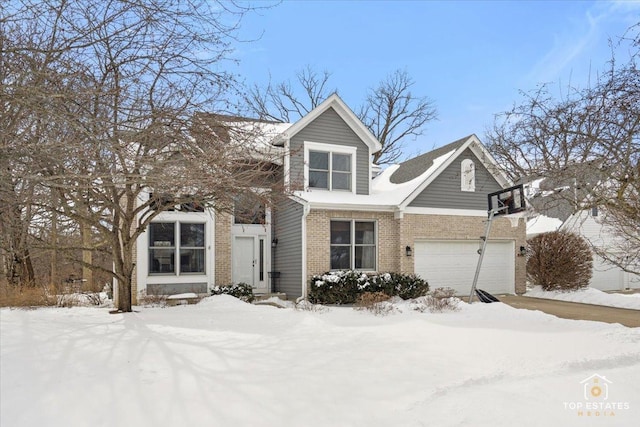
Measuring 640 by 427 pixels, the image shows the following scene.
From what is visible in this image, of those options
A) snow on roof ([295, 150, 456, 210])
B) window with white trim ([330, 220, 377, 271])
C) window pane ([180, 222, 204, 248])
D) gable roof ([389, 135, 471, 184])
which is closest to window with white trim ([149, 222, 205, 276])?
window pane ([180, 222, 204, 248])

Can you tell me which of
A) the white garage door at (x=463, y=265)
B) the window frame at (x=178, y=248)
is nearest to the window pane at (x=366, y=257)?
the white garage door at (x=463, y=265)

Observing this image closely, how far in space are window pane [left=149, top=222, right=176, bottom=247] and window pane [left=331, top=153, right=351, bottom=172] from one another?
6.04m

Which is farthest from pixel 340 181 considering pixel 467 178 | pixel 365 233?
pixel 467 178

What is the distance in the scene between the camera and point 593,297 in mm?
15633

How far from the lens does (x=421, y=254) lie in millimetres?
16484

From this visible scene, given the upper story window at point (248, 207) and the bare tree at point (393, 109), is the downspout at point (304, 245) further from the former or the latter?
the bare tree at point (393, 109)

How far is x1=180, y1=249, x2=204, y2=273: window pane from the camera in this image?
15.1 m

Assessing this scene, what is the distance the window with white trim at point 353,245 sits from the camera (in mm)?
15656

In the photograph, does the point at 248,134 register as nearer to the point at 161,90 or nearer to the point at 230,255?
the point at 161,90

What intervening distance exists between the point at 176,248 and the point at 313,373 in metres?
10.2

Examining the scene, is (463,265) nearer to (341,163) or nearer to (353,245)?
(353,245)

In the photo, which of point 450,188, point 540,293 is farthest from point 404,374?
point 540,293

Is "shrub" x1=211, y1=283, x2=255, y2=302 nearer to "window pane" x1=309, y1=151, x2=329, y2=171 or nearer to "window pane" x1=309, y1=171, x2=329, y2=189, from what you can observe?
"window pane" x1=309, y1=171, x2=329, y2=189

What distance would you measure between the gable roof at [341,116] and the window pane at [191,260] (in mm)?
4525
